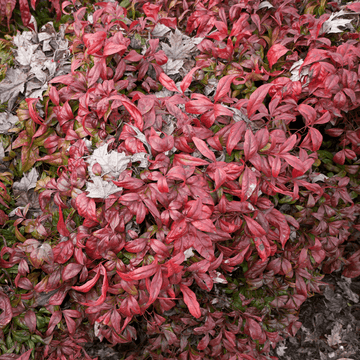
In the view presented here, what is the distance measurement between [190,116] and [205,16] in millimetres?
776

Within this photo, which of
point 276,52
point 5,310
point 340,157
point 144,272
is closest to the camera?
point 144,272

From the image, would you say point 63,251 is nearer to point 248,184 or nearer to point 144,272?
point 144,272

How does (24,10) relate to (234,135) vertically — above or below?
above

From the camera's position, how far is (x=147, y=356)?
→ 188 centimetres

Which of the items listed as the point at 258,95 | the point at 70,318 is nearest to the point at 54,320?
the point at 70,318

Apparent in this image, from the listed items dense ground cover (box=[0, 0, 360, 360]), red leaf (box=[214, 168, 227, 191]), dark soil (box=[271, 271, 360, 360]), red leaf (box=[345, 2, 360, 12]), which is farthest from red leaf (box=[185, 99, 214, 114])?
dark soil (box=[271, 271, 360, 360])

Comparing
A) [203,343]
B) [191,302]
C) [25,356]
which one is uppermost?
[191,302]

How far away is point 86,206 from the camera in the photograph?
1.41m

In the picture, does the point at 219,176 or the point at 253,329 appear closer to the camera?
the point at 219,176

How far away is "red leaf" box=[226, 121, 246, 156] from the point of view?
144cm

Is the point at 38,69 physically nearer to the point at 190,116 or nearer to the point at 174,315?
the point at 190,116

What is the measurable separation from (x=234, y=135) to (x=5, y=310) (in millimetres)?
1446

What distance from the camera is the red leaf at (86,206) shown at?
141 centimetres

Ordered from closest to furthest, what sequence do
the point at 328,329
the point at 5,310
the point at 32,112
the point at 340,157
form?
the point at 5,310 < the point at 32,112 < the point at 340,157 < the point at 328,329
